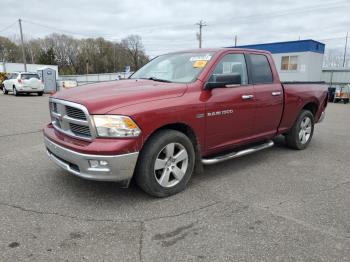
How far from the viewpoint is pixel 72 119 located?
12.0 ft

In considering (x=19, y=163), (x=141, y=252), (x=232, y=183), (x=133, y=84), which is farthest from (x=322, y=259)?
(x=19, y=163)

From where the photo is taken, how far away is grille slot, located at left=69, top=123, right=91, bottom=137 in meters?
3.50

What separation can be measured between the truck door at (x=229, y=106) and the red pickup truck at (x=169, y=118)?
0.05 ft

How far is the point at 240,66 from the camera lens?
4.93 meters

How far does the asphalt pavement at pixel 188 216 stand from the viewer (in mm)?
2812

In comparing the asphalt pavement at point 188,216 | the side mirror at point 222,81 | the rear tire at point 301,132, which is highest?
the side mirror at point 222,81

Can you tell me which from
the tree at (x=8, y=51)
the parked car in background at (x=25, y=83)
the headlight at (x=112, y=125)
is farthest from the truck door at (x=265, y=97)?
the tree at (x=8, y=51)

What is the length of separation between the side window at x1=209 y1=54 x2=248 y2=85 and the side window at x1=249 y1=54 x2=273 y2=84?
0.75ft

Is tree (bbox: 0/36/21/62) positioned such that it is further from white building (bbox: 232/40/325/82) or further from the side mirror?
the side mirror

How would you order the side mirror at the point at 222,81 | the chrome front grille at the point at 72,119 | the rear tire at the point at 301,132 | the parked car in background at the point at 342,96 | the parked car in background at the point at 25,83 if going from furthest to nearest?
the parked car in background at the point at 342,96 < the parked car in background at the point at 25,83 < the rear tire at the point at 301,132 < the side mirror at the point at 222,81 < the chrome front grille at the point at 72,119

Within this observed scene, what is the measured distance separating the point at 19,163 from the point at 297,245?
4.38 metres

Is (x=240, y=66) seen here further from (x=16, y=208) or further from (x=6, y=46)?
(x=6, y=46)

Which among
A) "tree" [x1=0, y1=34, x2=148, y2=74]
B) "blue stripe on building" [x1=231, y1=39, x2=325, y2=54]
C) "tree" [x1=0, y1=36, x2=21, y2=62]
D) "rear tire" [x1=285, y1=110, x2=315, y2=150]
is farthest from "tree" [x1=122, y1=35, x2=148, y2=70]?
"rear tire" [x1=285, y1=110, x2=315, y2=150]

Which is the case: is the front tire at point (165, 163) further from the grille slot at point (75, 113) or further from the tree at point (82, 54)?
the tree at point (82, 54)
